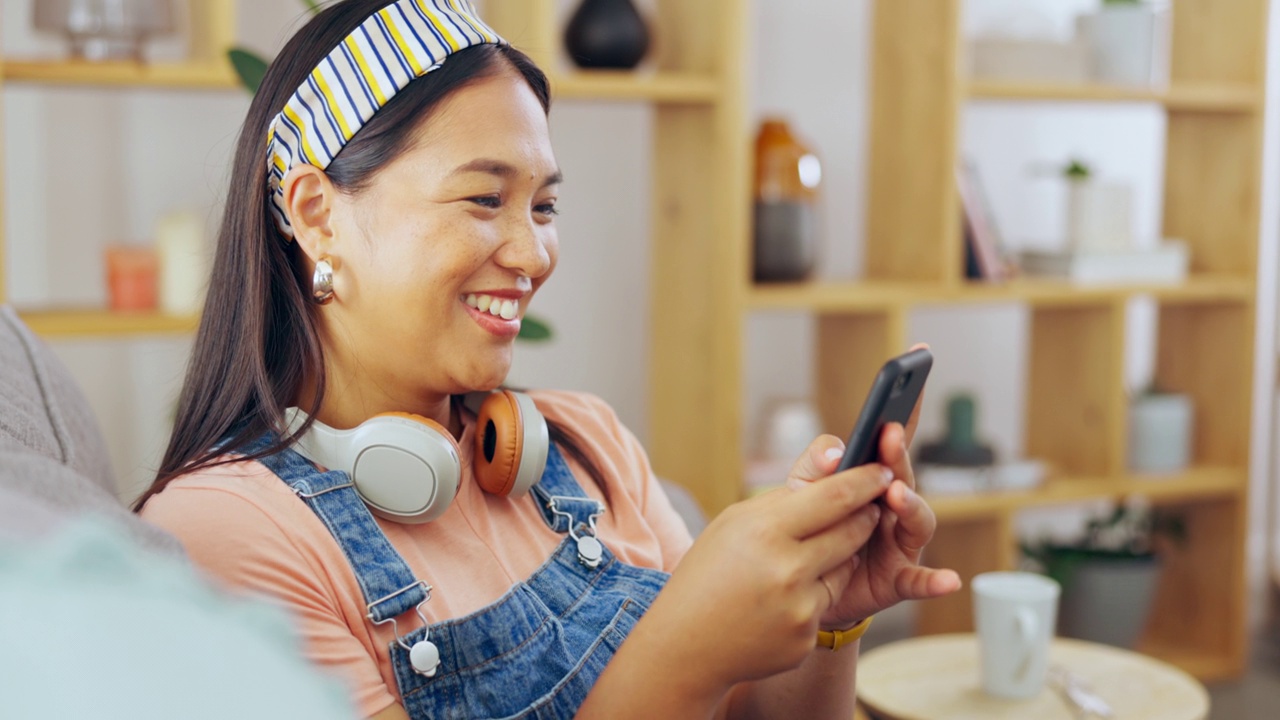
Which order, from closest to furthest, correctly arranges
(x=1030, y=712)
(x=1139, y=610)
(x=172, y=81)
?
1. (x=1030, y=712)
2. (x=172, y=81)
3. (x=1139, y=610)

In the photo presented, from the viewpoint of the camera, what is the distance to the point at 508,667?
40.1 inches

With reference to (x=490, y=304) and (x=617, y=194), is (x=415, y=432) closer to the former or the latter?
(x=490, y=304)

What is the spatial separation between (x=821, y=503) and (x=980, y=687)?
965 millimetres

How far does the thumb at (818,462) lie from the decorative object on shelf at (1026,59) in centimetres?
207

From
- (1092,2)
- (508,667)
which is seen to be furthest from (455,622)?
(1092,2)

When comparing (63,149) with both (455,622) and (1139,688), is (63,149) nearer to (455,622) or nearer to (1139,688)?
(455,622)

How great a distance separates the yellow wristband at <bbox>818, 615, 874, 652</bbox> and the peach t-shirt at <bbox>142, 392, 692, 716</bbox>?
0.76ft

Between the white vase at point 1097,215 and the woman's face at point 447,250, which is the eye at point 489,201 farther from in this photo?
the white vase at point 1097,215

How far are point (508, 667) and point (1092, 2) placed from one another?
9.54 ft

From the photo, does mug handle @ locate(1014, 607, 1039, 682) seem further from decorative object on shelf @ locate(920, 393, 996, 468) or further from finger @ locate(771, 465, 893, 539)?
decorative object on shelf @ locate(920, 393, 996, 468)

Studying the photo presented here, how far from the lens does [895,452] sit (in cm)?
86

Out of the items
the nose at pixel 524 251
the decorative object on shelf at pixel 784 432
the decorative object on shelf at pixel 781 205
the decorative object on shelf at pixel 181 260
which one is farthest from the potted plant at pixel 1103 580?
the nose at pixel 524 251

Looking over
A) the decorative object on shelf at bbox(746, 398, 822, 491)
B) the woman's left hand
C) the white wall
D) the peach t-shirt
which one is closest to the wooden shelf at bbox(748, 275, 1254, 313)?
the decorative object on shelf at bbox(746, 398, 822, 491)

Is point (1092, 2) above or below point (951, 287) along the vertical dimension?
above
